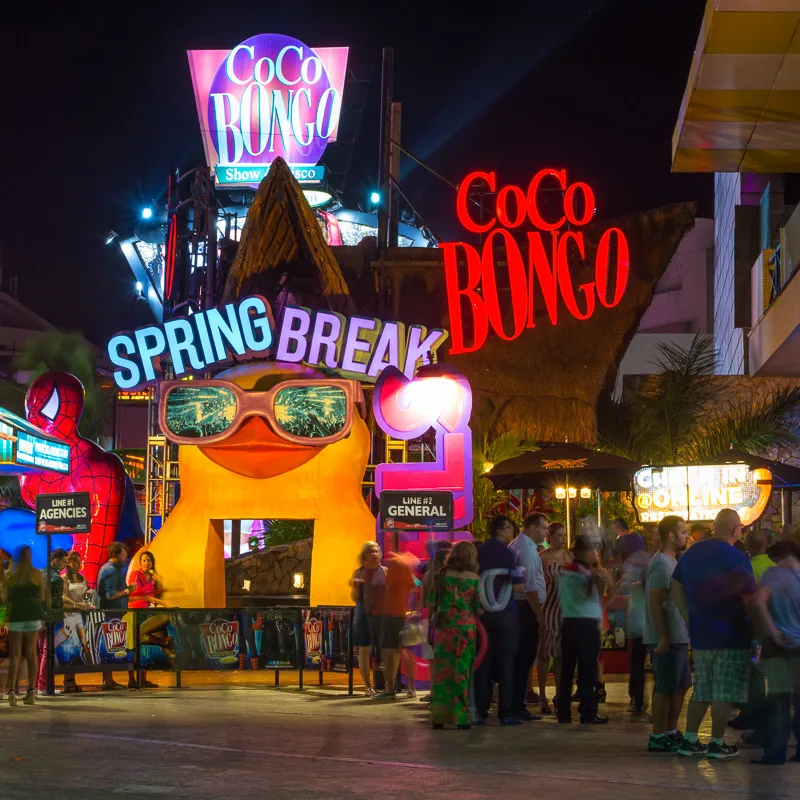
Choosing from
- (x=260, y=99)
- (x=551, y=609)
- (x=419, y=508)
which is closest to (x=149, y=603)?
(x=419, y=508)

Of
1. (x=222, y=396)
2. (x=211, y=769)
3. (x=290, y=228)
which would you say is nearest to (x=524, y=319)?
(x=290, y=228)

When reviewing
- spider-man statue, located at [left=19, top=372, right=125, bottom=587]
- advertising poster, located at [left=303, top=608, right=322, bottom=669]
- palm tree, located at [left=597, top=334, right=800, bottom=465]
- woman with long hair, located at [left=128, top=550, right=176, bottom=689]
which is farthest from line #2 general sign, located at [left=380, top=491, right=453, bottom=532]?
palm tree, located at [left=597, top=334, right=800, bottom=465]

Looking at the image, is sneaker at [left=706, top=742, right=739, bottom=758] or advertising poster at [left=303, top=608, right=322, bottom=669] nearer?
sneaker at [left=706, top=742, right=739, bottom=758]

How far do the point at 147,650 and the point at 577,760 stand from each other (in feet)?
27.4

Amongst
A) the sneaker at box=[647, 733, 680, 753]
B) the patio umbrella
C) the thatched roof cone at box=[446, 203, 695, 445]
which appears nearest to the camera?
the sneaker at box=[647, 733, 680, 753]

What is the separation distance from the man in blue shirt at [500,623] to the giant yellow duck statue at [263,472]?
26.1 ft

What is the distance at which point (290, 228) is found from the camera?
1044 inches

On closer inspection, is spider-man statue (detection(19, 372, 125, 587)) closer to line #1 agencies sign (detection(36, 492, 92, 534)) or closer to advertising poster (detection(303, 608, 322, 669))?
line #1 agencies sign (detection(36, 492, 92, 534))

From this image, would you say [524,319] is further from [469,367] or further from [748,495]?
[748,495]

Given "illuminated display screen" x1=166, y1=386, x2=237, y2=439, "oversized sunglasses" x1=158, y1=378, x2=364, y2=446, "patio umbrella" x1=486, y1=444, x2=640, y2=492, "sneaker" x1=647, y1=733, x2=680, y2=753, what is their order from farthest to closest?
"illuminated display screen" x1=166, y1=386, x2=237, y2=439
"oversized sunglasses" x1=158, y1=378, x2=364, y2=446
"patio umbrella" x1=486, y1=444, x2=640, y2=492
"sneaker" x1=647, y1=733, x2=680, y2=753

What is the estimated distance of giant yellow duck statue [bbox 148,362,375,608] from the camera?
1964 cm

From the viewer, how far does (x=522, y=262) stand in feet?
84.9

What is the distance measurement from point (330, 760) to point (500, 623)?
2.88 metres

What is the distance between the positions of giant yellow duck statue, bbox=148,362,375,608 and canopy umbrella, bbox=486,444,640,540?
2.38 meters
